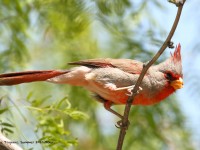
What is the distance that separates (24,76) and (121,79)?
96 centimetres

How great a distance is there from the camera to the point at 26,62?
21.0 ft

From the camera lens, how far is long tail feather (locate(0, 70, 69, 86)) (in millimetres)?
4188

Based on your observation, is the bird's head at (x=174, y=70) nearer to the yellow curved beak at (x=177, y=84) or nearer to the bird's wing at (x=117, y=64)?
the yellow curved beak at (x=177, y=84)

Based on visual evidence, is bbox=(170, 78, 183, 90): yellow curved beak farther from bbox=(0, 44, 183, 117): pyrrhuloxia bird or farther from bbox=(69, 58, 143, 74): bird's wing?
bbox=(69, 58, 143, 74): bird's wing

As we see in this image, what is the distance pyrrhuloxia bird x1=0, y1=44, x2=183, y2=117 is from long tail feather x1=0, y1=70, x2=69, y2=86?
0.14m

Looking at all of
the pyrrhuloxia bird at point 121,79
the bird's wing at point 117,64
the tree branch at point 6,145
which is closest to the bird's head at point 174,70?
the pyrrhuloxia bird at point 121,79

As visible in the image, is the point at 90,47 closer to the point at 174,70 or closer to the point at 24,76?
the point at 174,70

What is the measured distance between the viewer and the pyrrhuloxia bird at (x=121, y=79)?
482cm

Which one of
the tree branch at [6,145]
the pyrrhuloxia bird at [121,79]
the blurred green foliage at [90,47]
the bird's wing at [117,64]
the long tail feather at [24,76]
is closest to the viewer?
the tree branch at [6,145]

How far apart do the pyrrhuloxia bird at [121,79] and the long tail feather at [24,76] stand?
14 centimetres

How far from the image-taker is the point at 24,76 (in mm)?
4328

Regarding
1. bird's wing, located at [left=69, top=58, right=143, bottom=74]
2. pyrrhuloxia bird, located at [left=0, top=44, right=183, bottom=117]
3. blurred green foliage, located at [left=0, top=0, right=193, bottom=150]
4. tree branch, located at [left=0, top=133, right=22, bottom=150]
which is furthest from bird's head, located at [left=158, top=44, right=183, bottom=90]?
tree branch, located at [left=0, top=133, right=22, bottom=150]

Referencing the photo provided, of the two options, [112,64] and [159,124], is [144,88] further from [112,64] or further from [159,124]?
[159,124]

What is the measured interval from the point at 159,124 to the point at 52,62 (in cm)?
196
